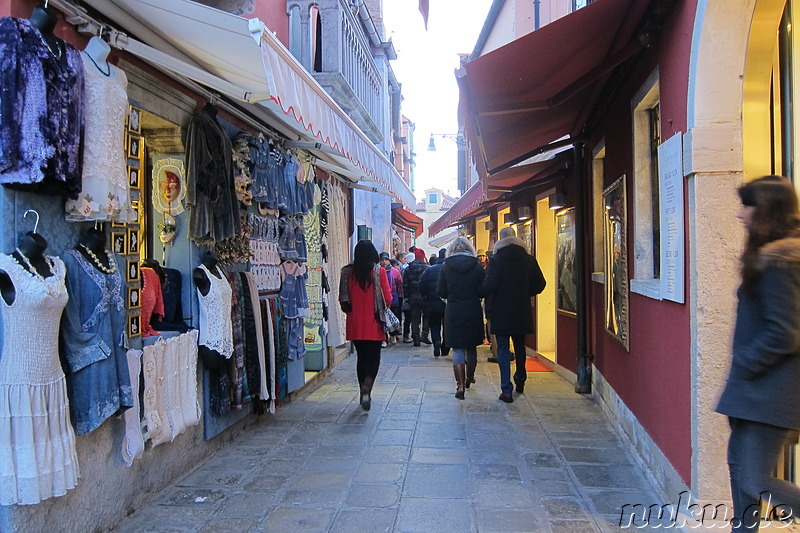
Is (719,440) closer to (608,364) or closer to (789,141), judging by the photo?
(789,141)

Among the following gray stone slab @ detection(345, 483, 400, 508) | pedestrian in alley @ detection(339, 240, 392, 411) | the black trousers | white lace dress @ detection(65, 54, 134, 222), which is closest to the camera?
white lace dress @ detection(65, 54, 134, 222)

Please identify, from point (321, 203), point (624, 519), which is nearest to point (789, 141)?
point (624, 519)

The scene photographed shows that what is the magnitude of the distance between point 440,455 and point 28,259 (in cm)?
327

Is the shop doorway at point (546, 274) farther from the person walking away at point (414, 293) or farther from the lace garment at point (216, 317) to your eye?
the lace garment at point (216, 317)

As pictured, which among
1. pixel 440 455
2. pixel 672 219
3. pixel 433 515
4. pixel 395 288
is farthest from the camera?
pixel 395 288

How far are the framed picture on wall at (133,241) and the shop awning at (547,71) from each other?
2435 millimetres

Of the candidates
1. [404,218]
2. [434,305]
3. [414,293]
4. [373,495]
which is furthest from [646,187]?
[404,218]

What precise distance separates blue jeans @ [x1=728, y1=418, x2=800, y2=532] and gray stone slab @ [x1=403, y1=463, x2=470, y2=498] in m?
1.84

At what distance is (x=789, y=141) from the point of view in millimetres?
3203

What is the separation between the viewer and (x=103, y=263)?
332 centimetres

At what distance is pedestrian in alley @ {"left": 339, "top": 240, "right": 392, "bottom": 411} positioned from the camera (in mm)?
6176

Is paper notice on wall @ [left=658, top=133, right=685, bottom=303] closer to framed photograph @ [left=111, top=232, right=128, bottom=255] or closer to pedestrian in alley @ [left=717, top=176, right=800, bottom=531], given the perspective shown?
pedestrian in alley @ [left=717, top=176, right=800, bottom=531]

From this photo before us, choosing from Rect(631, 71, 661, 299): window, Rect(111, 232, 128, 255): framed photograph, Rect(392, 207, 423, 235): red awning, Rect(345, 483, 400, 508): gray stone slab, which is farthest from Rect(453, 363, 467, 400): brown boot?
Rect(392, 207, 423, 235): red awning

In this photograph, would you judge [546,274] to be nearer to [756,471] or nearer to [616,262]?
[616,262]
